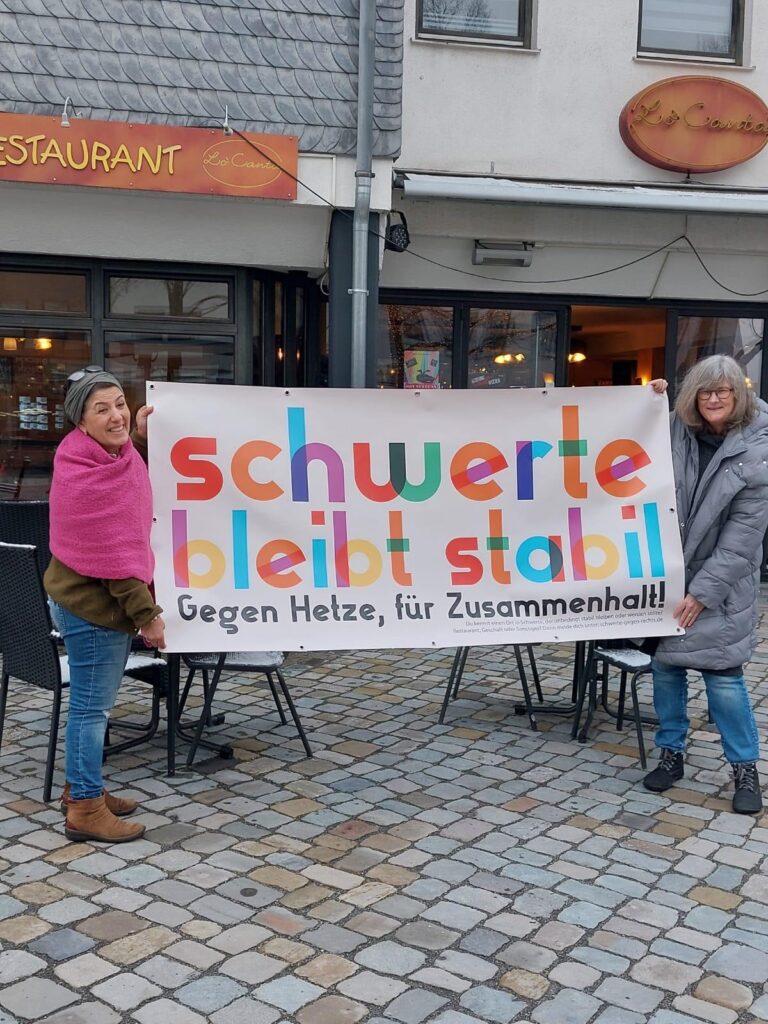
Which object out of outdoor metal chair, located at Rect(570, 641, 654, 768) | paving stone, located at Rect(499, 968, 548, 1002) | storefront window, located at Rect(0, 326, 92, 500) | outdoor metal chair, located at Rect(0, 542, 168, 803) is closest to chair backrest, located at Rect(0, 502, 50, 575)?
outdoor metal chair, located at Rect(0, 542, 168, 803)

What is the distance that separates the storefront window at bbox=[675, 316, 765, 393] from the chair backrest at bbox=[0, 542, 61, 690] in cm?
724

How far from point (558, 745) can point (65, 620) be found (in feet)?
8.56

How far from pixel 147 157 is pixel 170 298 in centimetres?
134

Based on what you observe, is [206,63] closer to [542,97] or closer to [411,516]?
[542,97]

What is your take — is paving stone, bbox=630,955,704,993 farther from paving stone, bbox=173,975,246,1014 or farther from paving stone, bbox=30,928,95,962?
paving stone, bbox=30,928,95,962

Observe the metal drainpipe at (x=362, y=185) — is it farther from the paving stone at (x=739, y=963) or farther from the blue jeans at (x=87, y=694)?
the paving stone at (x=739, y=963)

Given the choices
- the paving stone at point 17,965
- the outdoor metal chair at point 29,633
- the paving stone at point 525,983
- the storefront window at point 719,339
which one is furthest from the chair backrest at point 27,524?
the storefront window at point 719,339

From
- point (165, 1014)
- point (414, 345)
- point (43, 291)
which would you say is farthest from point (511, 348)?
point (165, 1014)

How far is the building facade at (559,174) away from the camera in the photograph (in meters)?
8.55

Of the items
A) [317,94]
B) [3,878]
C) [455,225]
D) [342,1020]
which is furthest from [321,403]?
[455,225]

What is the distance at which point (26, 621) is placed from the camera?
14.8ft

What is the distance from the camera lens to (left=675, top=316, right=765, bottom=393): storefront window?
10.1 meters

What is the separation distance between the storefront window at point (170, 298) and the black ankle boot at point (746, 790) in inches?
213

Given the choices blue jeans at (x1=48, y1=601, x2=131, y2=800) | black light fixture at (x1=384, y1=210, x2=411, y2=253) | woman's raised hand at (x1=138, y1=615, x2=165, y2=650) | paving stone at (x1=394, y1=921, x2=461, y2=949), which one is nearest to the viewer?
paving stone at (x1=394, y1=921, x2=461, y2=949)
